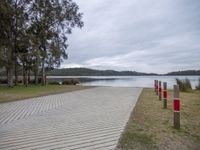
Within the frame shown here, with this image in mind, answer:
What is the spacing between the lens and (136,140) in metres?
4.14

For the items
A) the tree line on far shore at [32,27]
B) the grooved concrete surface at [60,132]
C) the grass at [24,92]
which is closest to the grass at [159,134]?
the grooved concrete surface at [60,132]

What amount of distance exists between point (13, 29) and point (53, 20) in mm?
4477

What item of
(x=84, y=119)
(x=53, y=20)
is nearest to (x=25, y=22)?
(x=53, y=20)

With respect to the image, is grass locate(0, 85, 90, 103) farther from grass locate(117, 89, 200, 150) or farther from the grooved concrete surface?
grass locate(117, 89, 200, 150)

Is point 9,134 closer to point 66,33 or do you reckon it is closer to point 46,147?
point 46,147

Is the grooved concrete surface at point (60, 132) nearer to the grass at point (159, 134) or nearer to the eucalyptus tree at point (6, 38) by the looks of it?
the grass at point (159, 134)

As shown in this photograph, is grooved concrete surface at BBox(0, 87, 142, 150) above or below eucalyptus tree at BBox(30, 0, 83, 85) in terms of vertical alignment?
below

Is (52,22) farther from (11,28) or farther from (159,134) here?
(159,134)

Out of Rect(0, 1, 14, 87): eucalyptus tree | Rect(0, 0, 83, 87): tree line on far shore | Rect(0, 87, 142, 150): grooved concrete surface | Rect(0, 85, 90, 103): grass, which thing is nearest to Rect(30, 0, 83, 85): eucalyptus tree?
Rect(0, 0, 83, 87): tree line on far shore

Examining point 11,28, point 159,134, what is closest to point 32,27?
point 11,28

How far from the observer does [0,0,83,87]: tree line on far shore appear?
68.1ft

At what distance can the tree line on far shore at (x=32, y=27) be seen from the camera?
68.1 ft

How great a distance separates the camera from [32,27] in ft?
74.2

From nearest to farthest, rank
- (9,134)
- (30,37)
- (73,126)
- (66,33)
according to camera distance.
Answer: (9,134), (73,126), (30,37), (66,33)
